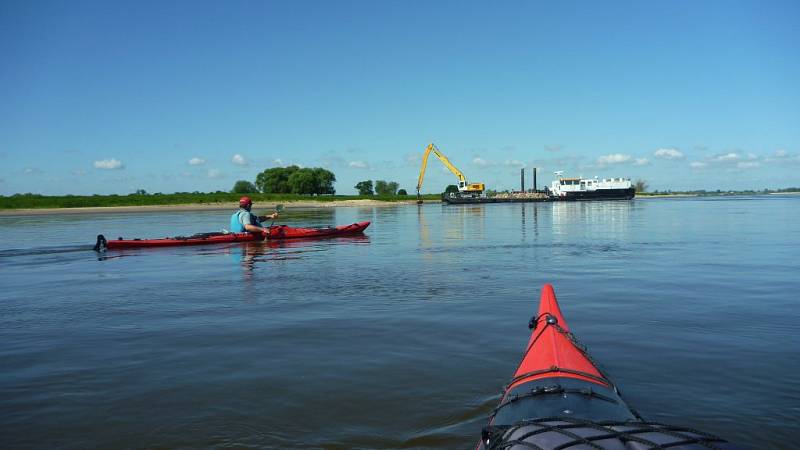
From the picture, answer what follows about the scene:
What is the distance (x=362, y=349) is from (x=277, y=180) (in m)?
121

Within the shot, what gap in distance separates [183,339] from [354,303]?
10.4ft

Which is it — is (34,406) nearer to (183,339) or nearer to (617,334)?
(183,339)

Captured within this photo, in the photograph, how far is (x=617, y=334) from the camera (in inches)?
277

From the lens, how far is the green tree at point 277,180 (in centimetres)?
12262

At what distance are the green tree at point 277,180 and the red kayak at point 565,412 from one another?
120 m

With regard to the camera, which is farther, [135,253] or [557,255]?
[135,253]

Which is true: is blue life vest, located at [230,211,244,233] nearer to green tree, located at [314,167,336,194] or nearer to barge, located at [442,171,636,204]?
barge, located at [442,171,636,204]

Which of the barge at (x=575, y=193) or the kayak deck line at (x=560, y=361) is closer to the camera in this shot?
the kayak deck line at (x=560, y=361)

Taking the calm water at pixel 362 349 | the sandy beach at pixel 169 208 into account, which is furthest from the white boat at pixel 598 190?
the calm water at pixel 362 349

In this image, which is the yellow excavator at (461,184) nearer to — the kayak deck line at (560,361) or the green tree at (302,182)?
the green tree at (302,182)

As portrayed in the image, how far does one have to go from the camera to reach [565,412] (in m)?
3.47

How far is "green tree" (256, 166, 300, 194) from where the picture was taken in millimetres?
122625

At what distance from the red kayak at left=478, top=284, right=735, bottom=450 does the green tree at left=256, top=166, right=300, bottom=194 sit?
393 feet

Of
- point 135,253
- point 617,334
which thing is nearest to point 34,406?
point 617,334
